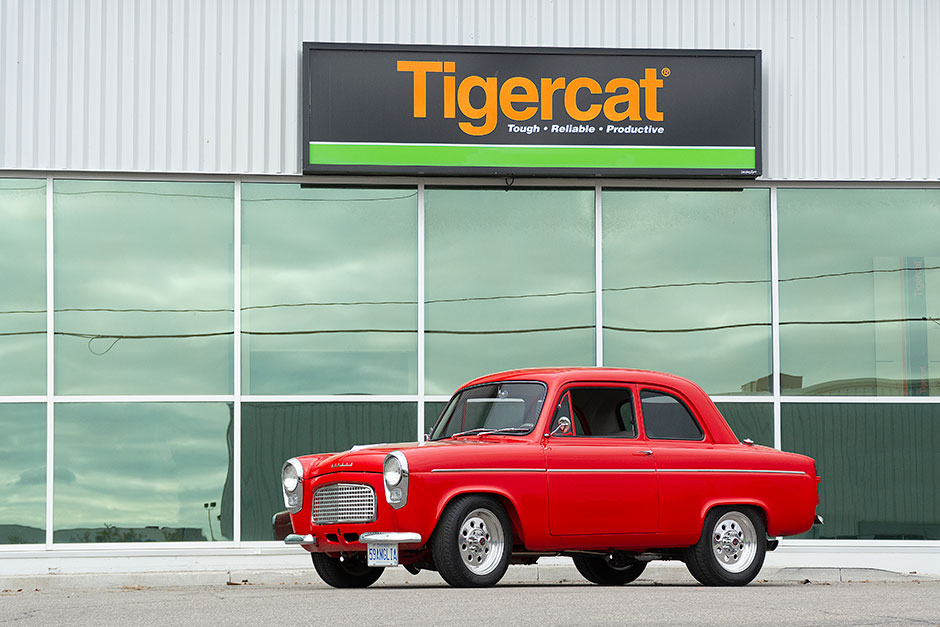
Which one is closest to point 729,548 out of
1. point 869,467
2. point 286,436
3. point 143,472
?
point 869,467

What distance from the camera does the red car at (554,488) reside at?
9883 millimetres

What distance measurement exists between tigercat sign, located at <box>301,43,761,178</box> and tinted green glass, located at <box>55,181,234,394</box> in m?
1.39

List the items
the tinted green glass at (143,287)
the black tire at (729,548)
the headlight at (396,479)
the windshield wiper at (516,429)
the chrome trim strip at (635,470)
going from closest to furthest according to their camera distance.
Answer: the headlight at (396,479)
the chrome trim strip at (635,470)
the windshield wiper at (516,429)
the black tire at (729,548)
the tinted green glass at (143,287)

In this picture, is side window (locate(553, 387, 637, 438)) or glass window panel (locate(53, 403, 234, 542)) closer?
side window (locate(553, 387, 637, 438))

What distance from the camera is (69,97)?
48.1 ft

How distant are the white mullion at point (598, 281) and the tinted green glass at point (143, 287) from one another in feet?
12.6

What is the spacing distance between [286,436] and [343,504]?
444 cm

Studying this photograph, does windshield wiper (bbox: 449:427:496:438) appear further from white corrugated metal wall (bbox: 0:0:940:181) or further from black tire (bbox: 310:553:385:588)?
white corrugated metal wall (bbox: 0:0:940:181)

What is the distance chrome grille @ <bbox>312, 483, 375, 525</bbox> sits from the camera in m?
9.98

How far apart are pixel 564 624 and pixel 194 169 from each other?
28.3 feet

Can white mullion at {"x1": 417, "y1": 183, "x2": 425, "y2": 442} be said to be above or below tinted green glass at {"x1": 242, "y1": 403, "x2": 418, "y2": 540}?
above

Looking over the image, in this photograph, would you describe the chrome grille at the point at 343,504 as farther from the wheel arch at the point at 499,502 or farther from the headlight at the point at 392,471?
the wheel arch at the point at 499,502

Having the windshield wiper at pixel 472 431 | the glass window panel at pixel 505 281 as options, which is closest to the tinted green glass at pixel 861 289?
the glass window panel at pixel 505 281

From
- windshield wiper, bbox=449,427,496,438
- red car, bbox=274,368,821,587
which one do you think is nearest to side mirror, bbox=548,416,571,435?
red car, bbox=274,368,821,587
